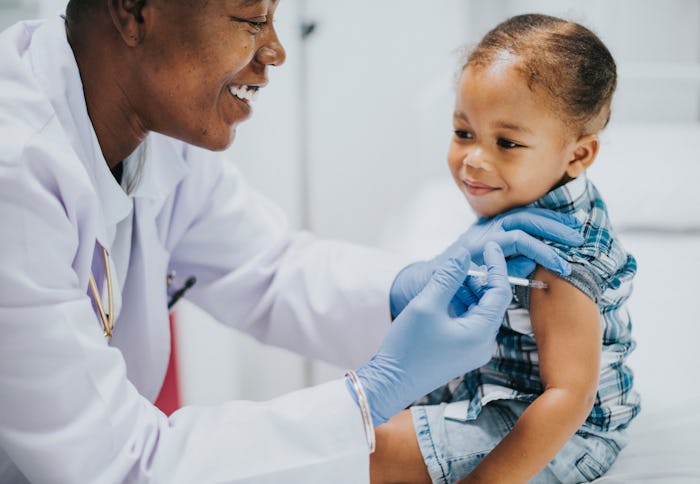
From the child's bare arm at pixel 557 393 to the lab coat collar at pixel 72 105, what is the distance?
0.66 meters

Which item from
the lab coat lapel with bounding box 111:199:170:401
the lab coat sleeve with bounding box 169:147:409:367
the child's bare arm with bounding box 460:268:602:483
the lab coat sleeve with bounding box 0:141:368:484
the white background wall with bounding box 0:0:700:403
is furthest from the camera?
the white background wall with bounding box 0:0:700:403

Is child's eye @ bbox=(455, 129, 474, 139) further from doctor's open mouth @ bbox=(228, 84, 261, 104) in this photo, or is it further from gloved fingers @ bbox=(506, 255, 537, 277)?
doctor's open mouth @ bbox=(228, 84, 261, 104)

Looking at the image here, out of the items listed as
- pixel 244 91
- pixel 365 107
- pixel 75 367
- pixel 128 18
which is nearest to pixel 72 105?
pixel 128 18

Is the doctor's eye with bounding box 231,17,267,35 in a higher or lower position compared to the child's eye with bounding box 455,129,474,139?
higher

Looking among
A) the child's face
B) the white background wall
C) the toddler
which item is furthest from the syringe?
the white background wall

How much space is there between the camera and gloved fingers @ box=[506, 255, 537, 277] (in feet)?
3.19

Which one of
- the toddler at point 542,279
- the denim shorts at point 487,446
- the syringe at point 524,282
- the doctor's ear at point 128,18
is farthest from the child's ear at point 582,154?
the doctor's ear at point 128,18

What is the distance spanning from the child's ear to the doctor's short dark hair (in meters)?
0.01

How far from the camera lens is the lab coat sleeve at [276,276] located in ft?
4.14

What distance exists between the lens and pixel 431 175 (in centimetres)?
230

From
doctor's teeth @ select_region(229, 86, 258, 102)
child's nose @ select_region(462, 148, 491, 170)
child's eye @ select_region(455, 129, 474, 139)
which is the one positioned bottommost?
child's nose @ select_region(462, 148, 491, 170)

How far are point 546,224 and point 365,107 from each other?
5.16 ft

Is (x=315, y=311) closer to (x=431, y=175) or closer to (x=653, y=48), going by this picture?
(x=431, y=175)

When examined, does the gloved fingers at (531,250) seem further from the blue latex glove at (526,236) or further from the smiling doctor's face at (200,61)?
the smiling doctor's face at (200,61)
